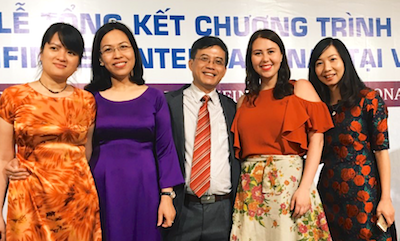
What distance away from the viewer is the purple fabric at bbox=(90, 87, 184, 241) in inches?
77.2

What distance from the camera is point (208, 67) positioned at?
7.64ft

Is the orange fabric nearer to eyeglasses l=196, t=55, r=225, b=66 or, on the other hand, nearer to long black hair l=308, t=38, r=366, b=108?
long black hair l=308, t=38, r=366, b=108

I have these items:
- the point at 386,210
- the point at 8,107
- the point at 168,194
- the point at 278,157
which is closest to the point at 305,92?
the point at 278,157

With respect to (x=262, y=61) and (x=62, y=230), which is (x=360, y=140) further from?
(x=62, y=230)

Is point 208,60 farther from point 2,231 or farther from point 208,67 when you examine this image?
point 2,231

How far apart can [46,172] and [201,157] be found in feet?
2.68

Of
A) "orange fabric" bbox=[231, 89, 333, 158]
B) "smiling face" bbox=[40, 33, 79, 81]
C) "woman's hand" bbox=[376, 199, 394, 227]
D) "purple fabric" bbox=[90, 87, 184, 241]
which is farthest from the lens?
"woman's hand" bbox=[376, 199, 394, 227]

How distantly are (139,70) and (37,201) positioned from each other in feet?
2.79

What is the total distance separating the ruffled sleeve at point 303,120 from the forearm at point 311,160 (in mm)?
28

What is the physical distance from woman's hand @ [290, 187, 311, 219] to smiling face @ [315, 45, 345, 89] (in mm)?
724

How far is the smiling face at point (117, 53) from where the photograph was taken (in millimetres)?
2078

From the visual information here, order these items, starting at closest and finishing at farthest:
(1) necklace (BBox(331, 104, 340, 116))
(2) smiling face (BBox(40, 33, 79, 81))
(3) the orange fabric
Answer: (2) smiling face (BBox(40, 33, 79, 81)) < (3) the orange fabric < (1) necklace (BBox(331, 104, 340, 116))

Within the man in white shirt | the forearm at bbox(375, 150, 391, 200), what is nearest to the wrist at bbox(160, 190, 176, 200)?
the man in white shirt

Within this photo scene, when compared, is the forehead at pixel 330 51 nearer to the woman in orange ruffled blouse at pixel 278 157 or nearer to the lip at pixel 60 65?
the woman in orange ruffled blouse at pixel 278 157
